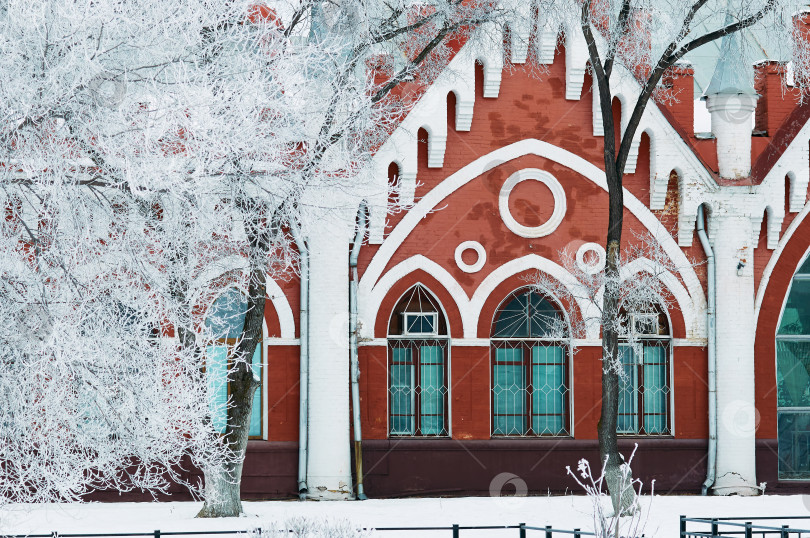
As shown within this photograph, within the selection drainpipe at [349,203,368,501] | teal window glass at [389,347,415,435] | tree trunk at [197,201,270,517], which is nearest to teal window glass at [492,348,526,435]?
teal window glass at [389,347,415,435]

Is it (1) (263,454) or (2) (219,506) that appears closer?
(2) (219,506)

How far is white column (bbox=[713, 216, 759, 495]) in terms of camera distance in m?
17.5

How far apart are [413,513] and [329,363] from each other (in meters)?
2.64

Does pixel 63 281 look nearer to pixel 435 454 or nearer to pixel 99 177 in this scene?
pixel 99 177

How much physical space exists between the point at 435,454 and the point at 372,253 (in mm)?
3054

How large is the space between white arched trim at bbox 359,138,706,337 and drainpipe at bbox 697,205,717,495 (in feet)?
0.47

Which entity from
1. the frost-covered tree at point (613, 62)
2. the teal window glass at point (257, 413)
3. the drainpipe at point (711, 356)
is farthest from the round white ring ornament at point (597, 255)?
the teal window glass at point (257, 413)

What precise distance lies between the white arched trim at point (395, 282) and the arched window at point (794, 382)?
509 centimetres

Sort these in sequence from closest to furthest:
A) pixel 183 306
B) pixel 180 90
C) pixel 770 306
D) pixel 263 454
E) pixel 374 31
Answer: pixel 180 90, pixel 183 306, pixel 374 31, pixel 263 454, pixel 770 306

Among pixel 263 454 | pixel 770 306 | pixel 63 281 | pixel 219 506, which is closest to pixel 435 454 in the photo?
pixel 263 454

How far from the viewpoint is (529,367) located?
17.6 meters

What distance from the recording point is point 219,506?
13.9 m

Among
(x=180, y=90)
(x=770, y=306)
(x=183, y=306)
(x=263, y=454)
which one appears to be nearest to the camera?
(x=180, y=90)

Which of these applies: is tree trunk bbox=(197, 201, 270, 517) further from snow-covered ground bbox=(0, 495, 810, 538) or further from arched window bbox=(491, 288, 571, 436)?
arched window bbox=(491, 288, 571, 436)
